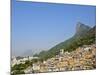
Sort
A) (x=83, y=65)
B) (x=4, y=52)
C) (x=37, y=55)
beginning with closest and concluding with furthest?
(x=4, y=52) < (x=37, y=55) < (x=83, y=65)

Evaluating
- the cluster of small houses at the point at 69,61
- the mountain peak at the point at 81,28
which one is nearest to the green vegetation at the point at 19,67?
the cluster of small houses at the point at 69,61

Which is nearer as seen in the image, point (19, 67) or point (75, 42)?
point (19, 67)

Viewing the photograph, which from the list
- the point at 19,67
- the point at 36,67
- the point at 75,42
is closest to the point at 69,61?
the point at 75,42

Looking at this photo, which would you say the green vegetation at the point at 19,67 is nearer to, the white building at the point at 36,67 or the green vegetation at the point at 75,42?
the white building at the point at 36,67

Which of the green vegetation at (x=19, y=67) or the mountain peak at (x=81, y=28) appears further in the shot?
the mountain peak at (x=81, y=28)

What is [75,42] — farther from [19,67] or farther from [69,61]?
[19,67]

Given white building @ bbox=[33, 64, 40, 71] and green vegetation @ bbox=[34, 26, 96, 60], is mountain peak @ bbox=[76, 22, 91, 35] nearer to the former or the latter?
green vegetation @ bbox=[34, 26, 96, 60]
